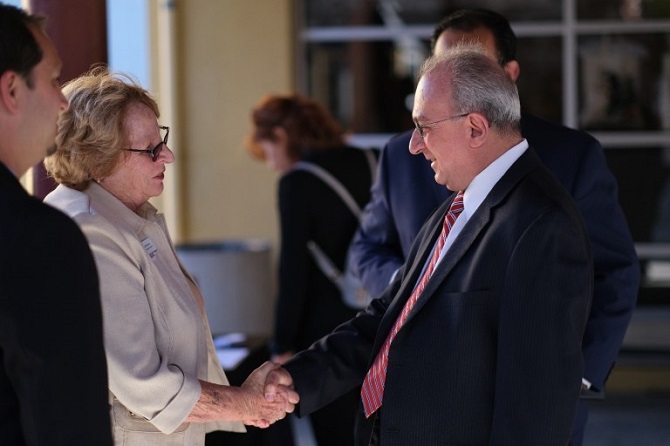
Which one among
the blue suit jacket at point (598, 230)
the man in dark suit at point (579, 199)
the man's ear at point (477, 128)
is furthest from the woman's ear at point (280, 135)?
the man's ear at point (477, 128)

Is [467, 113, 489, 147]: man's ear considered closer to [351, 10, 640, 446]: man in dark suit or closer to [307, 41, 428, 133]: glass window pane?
[351, 10, 640, 446]: man in dark suit

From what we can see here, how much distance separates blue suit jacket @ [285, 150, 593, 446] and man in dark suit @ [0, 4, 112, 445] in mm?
886

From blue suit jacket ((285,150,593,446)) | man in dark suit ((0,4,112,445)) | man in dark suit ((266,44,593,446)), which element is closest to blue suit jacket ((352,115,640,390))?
man in dark suit ((266,44,593,446))

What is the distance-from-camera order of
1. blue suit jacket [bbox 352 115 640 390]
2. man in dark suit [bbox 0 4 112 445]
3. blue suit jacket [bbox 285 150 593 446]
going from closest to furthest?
man in dark suit [bbox 0 4 112 445] → blue suit jacket [bbox 285 150 593 446] → blue suit jacket [bbox 352 115 640 390]

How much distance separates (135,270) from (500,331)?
87 cm

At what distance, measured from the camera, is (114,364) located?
2516 millimetres

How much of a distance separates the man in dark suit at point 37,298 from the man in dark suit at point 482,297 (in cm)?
89

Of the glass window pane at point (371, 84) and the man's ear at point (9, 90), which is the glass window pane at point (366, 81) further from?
the man's ear at point (9, 90)

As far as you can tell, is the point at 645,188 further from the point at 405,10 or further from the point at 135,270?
the point at 135,270

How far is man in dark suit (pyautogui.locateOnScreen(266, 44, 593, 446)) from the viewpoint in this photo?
238 cm

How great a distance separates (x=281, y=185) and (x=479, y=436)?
8.30 feet

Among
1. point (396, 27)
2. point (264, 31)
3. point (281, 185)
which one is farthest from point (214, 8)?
point (281, 185)

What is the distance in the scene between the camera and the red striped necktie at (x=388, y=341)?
274 centimetres

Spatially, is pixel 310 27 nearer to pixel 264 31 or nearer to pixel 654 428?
pixel 264 31
